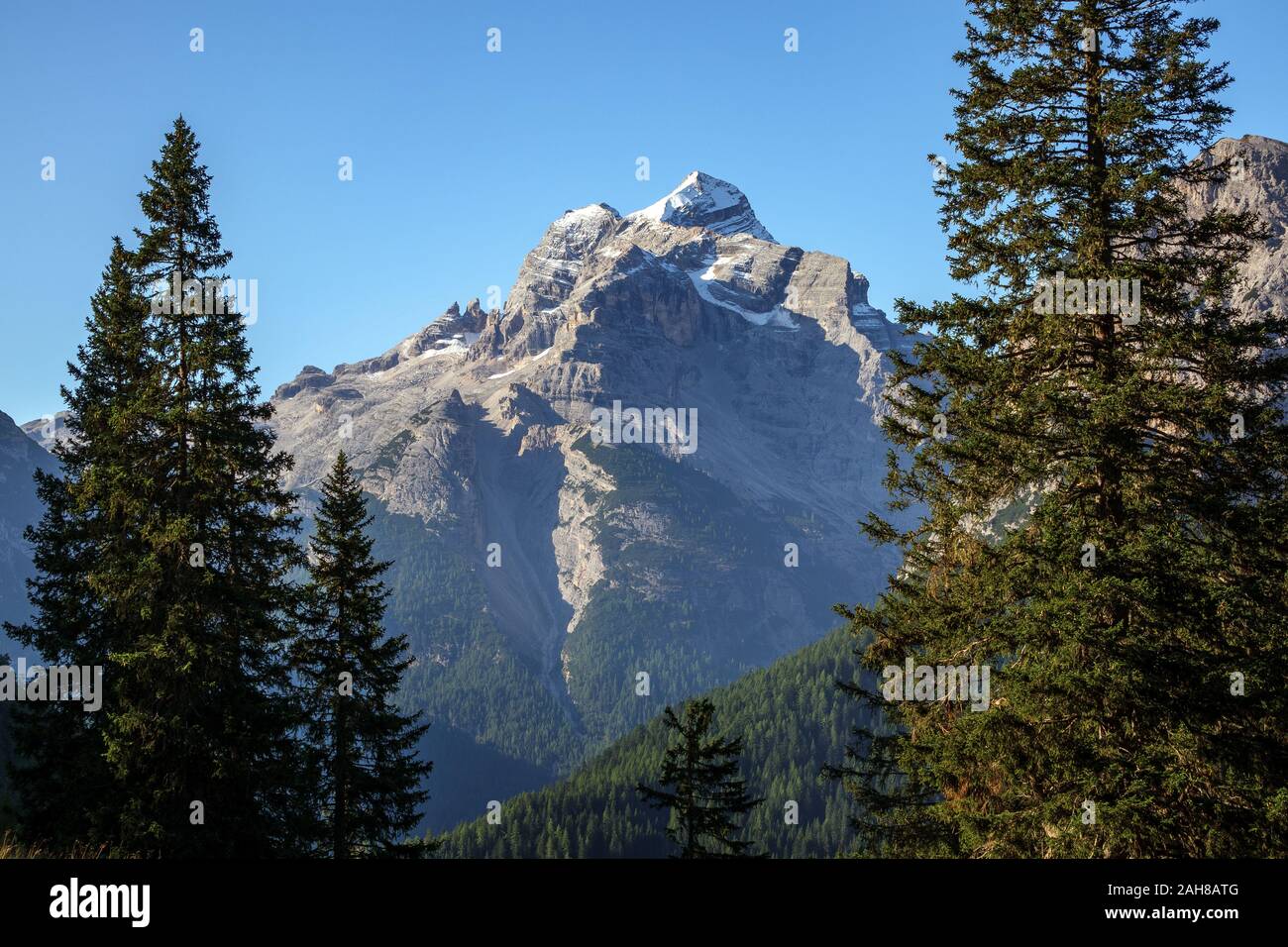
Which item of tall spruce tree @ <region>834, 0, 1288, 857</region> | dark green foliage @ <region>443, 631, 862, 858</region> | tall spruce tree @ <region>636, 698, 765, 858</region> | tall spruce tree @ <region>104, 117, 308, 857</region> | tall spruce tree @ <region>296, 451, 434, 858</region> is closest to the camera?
tall spruce tree @ <region>834, 0, 1288, 857</region>

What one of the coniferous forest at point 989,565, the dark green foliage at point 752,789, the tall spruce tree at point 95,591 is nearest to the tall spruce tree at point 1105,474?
the coniferous forest at point 989,565

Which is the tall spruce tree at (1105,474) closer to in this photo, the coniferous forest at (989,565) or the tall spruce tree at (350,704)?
the coniferous forest at (989,565)

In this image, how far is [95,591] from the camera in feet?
80.0

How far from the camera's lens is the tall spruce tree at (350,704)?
85.9ft

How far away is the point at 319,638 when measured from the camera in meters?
26.4

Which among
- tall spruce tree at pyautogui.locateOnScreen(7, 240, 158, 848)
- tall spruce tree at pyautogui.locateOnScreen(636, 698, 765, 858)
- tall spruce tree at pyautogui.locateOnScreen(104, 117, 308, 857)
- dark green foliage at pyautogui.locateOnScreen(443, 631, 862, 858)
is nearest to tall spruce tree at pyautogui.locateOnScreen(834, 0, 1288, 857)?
tall spruce tree at pyautogui.locateOnScreen(636, 698, 765, 858)

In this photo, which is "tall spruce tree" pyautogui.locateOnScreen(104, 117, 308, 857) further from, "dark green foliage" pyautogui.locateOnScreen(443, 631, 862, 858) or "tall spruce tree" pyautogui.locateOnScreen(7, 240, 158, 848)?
"dark green foliage" pyautogui.locateOnScreen(443, 631, 862, 858)

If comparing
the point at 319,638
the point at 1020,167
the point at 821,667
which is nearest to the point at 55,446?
the point at 319,638

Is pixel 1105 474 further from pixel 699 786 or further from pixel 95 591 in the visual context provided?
pixel 95 591

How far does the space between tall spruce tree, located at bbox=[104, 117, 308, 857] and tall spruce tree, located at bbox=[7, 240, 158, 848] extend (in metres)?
0.34

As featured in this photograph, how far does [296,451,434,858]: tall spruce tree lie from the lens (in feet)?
85.9

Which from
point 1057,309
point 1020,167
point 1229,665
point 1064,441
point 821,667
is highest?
point 1020,167
